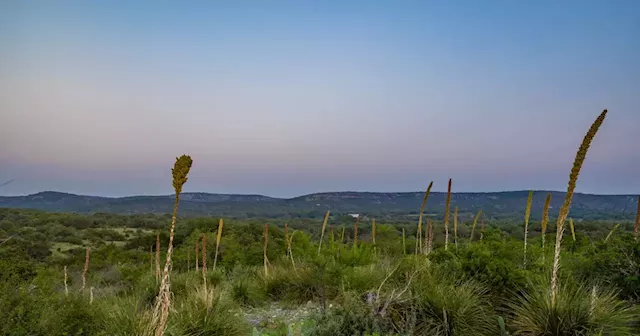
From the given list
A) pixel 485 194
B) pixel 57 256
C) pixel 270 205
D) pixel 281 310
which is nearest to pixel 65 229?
pixel 57 256

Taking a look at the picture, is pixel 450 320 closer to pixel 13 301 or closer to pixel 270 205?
pixel 13 301

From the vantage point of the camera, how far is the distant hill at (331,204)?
68625 millimetres

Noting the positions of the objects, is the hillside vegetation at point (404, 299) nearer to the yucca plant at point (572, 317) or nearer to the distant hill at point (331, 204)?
the yucca plant at point (572, 317)

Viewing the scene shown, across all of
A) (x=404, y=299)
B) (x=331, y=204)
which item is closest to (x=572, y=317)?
(x=404, y=299)

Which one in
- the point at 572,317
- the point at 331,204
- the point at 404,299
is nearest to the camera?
the point at 572,317

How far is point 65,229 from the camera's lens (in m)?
35.0

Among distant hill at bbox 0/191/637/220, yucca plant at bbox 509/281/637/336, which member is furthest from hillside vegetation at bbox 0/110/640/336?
distant hill at bbox 0/191/637/220

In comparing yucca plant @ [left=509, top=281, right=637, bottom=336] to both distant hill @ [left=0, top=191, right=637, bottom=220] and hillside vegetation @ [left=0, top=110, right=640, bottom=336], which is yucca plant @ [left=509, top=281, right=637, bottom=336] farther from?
distant hill @ [left=0, top=191, right=637, bottom=220]

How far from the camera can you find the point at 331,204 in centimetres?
8769

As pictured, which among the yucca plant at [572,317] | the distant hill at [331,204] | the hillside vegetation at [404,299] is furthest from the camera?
the distant hill at [331,204]

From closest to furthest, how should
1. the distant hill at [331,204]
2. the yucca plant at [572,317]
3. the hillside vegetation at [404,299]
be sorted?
the yucca plant at [572,317] < the hillside vegetation at [404,299] < the distant hill at [331,204]

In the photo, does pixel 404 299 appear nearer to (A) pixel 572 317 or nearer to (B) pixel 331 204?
(A) pixel 572 317

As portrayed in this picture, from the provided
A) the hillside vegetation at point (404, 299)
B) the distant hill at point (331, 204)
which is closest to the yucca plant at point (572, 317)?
the hillside vegetation at point (404, 299)

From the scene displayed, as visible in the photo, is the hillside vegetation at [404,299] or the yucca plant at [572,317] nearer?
the yucca plant at [572,317]
